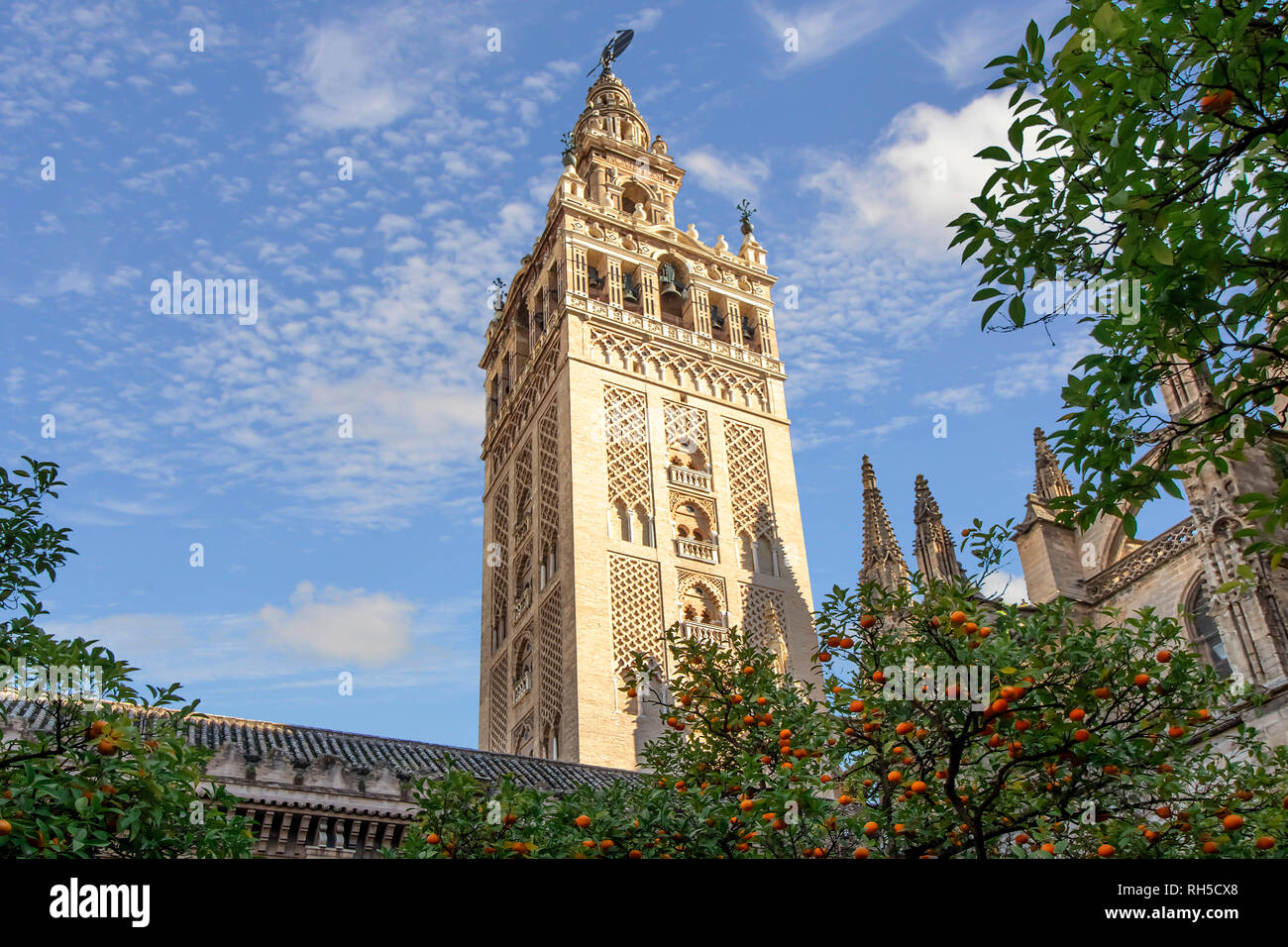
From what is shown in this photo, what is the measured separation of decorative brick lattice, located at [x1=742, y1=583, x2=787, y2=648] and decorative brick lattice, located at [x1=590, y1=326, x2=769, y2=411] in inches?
259

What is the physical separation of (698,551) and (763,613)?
2.41m

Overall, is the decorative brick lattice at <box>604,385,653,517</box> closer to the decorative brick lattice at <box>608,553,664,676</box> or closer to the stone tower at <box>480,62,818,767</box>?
the stone tower at <box>480,62,818,767</box>

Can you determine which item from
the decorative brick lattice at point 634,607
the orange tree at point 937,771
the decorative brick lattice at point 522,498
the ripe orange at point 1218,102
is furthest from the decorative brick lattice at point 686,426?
the ripe orange at point 1218,102

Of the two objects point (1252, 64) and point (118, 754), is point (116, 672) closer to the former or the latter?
point (118, 754)

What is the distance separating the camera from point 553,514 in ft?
102

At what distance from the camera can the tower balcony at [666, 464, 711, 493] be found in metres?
32.0

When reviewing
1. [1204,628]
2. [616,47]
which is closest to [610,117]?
[616,47]

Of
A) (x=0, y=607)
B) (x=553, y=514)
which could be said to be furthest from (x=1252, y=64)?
(x=553, y=514)

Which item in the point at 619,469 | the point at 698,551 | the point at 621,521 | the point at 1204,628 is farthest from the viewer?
the point at 619,469

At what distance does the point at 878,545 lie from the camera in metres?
24.7

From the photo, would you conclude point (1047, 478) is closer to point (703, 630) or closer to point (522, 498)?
point (703, 630)

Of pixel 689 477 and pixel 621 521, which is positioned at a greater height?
pixel 689 477
